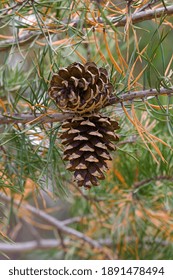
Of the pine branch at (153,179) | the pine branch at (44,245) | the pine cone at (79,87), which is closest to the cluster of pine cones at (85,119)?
the pine cone at (79,87)

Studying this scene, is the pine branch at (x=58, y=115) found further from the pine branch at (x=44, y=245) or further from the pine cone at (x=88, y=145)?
the pine branch at (x=44, y=245)

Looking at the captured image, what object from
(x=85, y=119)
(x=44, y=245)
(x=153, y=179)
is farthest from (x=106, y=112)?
(x=44, y=245)

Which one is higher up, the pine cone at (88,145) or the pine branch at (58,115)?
the pine branch at (58,115)

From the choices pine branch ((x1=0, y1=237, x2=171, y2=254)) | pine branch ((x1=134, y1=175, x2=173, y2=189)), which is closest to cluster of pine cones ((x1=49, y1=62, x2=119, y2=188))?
pine branch ((x1=134, y1=175, x2=173, y2=189))

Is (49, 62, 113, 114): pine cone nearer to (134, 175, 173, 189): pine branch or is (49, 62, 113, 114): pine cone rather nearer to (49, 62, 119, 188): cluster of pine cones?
(49, 62, 119, 188): cluster of pine cones

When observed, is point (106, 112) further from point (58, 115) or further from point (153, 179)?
point (153, 179)

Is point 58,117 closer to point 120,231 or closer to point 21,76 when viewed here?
point 21,76
